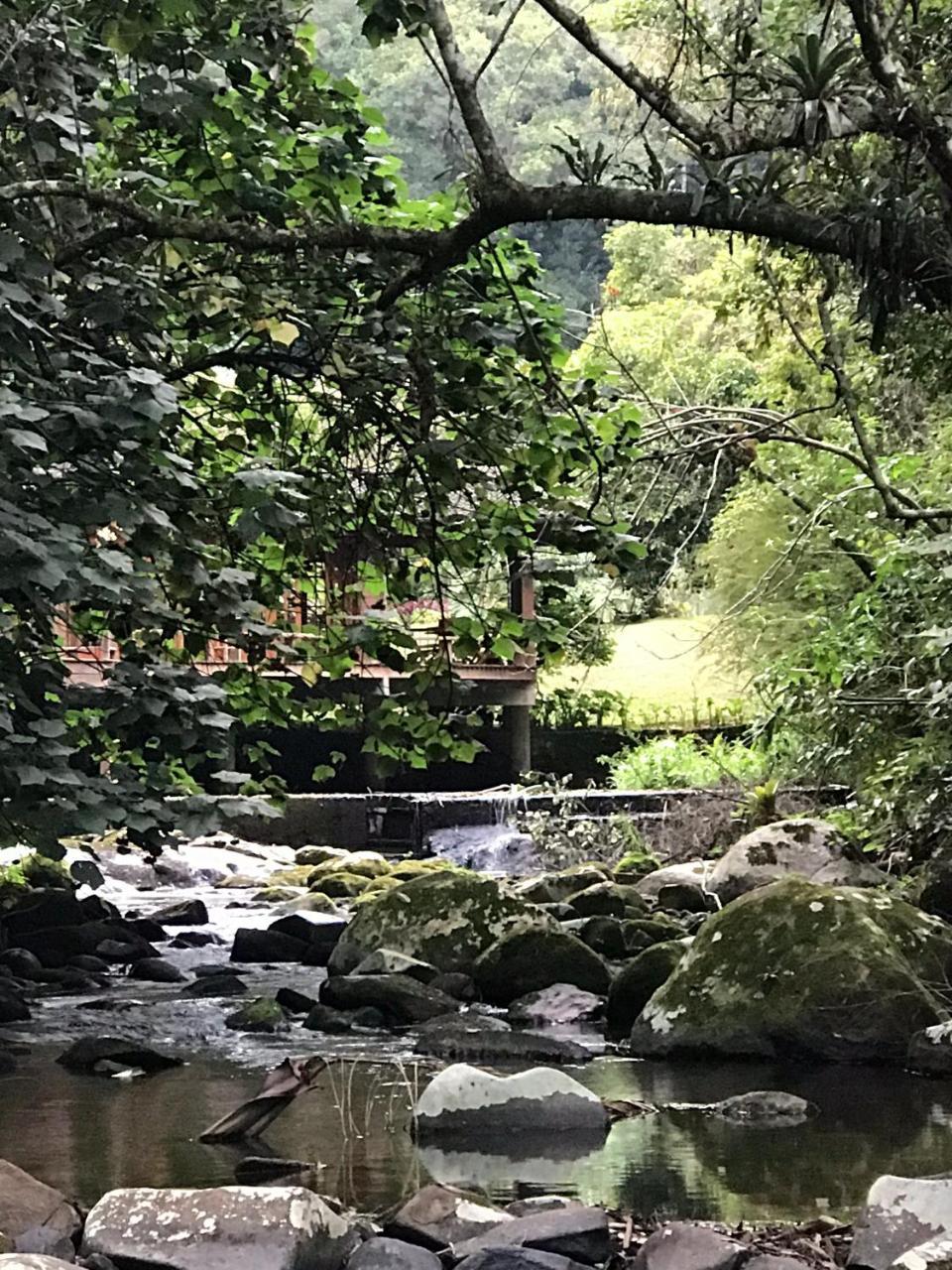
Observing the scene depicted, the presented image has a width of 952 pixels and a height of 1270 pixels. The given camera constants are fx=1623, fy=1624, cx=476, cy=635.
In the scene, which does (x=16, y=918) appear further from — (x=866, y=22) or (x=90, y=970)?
(x=866, y=22)

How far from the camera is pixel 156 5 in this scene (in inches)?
170

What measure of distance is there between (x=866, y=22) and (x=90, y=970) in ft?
22.2

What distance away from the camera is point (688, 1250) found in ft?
11.1

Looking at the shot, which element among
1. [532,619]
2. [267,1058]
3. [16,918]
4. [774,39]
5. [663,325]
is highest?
[663,325]

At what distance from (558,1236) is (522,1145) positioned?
52.0 inches

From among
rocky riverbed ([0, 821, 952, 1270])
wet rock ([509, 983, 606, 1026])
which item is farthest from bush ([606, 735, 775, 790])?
wet rock ([509, 983, 606, 1026])

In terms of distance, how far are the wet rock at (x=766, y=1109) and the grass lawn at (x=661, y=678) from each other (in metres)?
17.9

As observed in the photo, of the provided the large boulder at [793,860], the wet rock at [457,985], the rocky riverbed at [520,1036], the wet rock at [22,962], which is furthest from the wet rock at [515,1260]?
the large boulder at [793,860]

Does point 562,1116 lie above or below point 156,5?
below

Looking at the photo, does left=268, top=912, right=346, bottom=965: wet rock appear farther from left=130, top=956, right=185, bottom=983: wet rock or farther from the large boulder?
the large boulder

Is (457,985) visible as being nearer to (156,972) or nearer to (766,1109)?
(156,972)

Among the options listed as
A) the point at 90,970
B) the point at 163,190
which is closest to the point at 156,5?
the point at 163,190

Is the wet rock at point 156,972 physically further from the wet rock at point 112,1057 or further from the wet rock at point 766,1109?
the wet rock at point 766,1109

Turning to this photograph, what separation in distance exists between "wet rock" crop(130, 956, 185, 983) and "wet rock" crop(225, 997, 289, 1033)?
1.48 metres
